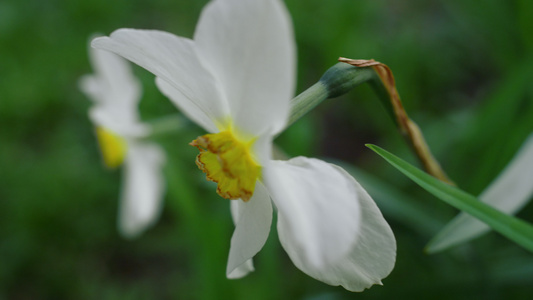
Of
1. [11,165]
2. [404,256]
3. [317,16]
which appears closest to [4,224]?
[11,165]

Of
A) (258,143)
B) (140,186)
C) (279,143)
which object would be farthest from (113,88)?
(258,143)

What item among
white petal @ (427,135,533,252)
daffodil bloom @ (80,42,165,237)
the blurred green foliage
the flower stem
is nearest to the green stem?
the flower stem

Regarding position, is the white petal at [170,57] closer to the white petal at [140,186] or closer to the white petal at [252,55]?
the white petal at [252,55]

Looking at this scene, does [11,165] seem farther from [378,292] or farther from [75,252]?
[378,292]

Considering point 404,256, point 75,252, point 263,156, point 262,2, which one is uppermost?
point 262,2

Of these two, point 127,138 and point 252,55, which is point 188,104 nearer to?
point 252,55

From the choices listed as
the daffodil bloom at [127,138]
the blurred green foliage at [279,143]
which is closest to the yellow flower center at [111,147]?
the daffodil bloom at [127,138]

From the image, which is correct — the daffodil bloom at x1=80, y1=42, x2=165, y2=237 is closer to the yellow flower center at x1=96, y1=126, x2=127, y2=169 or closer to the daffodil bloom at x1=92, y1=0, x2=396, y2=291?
the yellow flower center at x1=96, y1=126, x2=127, y2=169
